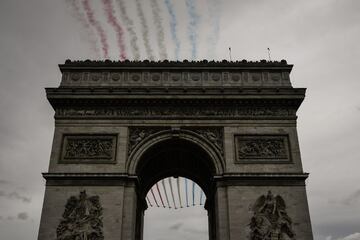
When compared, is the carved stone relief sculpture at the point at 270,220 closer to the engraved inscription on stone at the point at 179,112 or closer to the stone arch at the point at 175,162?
the stone arch at the point at 175,162

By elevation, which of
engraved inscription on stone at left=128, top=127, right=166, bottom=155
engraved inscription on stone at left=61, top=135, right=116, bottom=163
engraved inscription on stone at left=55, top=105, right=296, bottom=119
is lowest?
engraved inscription on stone at left=61, top=135, right=116, bottom=163

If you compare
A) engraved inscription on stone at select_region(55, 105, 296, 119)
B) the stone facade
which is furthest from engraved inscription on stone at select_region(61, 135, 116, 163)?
engraved inscription on stone at select_region(55, 105, 296, 119)

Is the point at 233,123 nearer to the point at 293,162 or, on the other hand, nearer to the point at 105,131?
the point at 293,162

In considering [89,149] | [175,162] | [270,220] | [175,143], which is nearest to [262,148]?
[270,220]

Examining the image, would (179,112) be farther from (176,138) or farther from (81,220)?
(81,220)

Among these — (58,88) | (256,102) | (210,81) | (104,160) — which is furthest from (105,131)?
(256,102)

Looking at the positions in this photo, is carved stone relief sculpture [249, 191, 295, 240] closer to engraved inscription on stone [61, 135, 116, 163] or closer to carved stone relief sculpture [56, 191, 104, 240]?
carved stone relief sculpture [56, 191, 104, 240]
